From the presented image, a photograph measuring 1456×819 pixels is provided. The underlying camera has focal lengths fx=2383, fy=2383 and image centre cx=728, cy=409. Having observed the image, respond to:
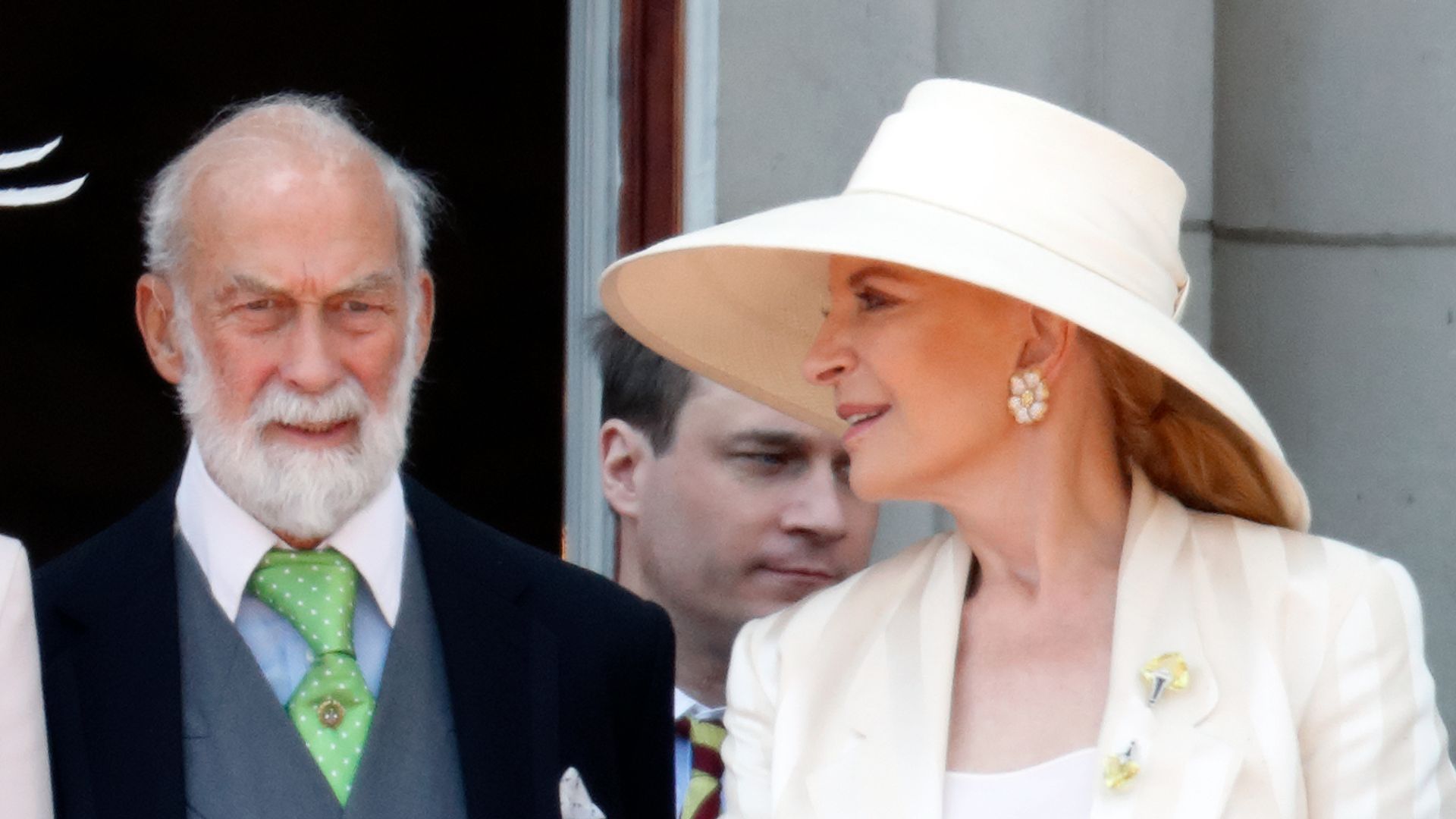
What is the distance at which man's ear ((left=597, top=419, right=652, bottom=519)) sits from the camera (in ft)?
12.6

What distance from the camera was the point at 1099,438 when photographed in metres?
2.98

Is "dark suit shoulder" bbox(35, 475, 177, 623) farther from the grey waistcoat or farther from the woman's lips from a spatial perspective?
the woman's lips

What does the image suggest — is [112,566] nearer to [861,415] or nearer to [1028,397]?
[861,415]

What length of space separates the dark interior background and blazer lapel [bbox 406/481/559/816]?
3.78ft

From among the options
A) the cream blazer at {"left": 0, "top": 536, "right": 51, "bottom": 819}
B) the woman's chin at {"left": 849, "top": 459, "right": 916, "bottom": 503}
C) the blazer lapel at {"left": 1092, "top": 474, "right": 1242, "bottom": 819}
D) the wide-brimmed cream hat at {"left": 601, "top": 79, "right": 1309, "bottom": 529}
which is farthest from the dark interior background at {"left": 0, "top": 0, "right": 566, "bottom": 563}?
the blazer lapel at {"left": 1092, "top": 474, "right": 1242, "bottom": 819}

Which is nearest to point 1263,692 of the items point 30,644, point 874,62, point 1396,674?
point 1396,674

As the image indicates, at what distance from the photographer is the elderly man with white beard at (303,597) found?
286 cm

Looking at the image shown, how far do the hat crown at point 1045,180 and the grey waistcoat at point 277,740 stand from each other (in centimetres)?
86

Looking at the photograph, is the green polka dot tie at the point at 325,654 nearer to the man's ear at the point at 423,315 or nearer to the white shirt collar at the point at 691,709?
the man's ear at the point at 423,315

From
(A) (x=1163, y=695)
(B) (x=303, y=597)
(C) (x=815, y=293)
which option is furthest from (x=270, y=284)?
(A) (x=1163, y=695)

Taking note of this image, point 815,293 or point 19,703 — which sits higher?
point 815,293

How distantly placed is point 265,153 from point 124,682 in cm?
69

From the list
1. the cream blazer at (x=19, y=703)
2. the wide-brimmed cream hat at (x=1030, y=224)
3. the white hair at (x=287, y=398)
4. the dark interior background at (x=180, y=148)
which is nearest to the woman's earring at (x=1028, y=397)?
the wide-brimmed cream hat at (x=1030, y=224)

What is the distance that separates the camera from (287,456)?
297cm
